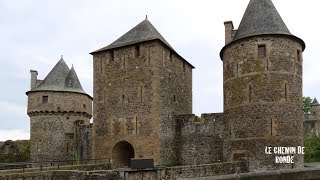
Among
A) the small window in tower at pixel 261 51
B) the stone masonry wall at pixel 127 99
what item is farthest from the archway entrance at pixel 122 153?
the small window in tower at pixel 261 51

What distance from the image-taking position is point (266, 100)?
19219 mm

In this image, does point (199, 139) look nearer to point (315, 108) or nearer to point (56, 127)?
point (56, 127)

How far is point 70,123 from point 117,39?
9.38 m

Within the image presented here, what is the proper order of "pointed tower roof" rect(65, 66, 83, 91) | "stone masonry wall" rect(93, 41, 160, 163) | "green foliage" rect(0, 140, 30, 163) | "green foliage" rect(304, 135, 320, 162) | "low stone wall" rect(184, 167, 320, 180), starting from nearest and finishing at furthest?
"low stone wall" rect(184, 167, 320, 180), "stone masonry wall" rect(93, 41, 160, 163), "pointed tower roof" rect(65, 66, 83, 91), "green foliage" rect(0, 140, 30, 163), "green foliage" rect(304, 135, 320, 162)

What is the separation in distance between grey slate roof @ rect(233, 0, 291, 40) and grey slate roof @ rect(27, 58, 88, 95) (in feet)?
53.5

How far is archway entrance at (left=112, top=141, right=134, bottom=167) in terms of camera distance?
23.7 m

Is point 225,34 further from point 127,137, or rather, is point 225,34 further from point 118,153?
point 118,153

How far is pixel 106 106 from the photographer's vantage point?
2419 cm

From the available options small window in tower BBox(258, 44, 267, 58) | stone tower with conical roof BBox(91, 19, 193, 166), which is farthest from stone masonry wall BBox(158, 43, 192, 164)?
small window in tower BBox(258, 44, 267, 58)

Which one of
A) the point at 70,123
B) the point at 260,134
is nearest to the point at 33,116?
the point at 70,123

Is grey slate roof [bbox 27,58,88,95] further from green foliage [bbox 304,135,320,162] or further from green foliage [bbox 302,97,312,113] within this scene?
green foliage [bbox 302,97,312,113]

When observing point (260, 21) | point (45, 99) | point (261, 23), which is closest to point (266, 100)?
point (261, 23)

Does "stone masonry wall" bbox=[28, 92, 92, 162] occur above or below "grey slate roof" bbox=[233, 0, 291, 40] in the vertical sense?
below

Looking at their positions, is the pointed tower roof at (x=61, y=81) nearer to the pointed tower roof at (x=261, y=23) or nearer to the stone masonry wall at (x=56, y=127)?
the stone masonry wall at (x=56, y=127)
